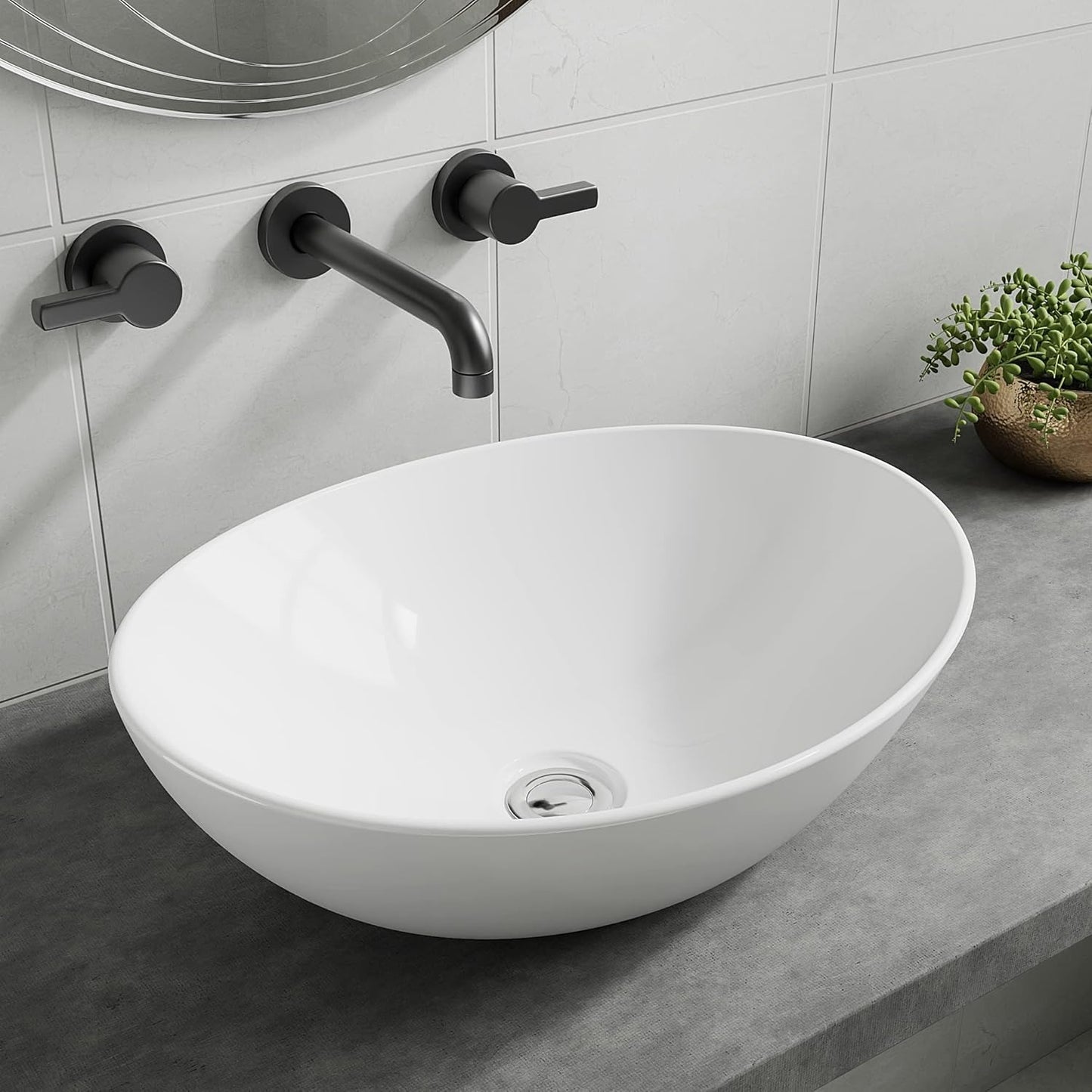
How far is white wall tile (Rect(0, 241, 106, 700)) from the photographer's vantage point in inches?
38.7

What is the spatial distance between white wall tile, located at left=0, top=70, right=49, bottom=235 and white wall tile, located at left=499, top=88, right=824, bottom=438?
0.38m

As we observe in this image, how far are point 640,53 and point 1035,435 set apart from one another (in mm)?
525

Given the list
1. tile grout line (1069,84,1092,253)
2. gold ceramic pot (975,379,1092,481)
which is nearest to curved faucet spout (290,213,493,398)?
gold ceramic pot (975,379,1092,481)

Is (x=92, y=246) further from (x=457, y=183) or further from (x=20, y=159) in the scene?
(x=457, y=183)

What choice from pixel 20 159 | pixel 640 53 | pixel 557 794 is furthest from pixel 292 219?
pixel 557 794

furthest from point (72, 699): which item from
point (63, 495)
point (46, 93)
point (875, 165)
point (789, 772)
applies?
point (875, 165)

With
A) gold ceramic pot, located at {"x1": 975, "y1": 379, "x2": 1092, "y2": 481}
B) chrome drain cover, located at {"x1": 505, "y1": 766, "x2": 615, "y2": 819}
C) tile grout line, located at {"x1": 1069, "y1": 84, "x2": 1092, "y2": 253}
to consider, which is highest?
tile grout line, located at {"x1": 1069, "y1": 84, "x2": 1092, "y2": 253}

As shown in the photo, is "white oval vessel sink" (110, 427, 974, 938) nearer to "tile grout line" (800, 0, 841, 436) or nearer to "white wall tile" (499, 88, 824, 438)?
"white wall tile" (499, 88, 824, 438)

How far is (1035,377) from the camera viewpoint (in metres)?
1.38

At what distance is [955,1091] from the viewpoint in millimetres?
1688

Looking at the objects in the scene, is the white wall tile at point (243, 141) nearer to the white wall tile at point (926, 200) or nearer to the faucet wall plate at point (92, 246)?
the faucet wall plate at point (92, 246)

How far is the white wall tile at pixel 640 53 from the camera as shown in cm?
113

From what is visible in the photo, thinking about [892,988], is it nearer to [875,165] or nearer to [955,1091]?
[875,165]

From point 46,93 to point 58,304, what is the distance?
0.15m
